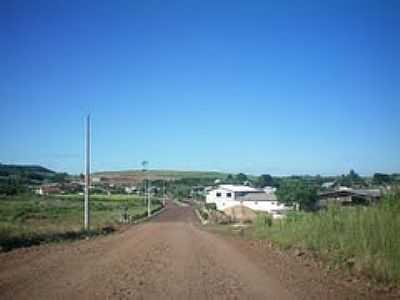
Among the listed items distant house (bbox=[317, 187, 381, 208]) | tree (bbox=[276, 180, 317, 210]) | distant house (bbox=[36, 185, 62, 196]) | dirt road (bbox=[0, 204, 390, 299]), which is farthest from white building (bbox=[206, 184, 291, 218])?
dirt road (bbox=[0, 204, 390, 299])

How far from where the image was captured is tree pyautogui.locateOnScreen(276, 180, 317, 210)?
63.9 meters

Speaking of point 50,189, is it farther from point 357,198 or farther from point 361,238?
point 361,238

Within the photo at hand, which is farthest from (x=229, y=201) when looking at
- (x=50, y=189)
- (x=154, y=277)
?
(x=154, y=277)

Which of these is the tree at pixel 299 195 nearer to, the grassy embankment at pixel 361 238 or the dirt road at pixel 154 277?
the grassy embankment at pixel 361 238

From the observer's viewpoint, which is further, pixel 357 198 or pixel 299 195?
pixel 299 195

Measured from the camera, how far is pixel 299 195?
6775cm

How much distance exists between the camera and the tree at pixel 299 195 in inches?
2517

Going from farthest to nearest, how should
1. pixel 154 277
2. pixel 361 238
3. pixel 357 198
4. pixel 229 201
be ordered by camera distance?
pixel 229 201, pixel 357 198, pixel 361 238, pixel 154 277

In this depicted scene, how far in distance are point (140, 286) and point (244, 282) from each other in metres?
2.22

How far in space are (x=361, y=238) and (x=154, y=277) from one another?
5.42m

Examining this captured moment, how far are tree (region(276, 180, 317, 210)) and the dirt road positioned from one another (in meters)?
43.0

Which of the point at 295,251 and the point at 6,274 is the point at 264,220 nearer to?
the point at 295,251

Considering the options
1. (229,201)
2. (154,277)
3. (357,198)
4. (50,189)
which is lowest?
(229,201)

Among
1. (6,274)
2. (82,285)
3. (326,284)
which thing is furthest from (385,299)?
(6,274)
